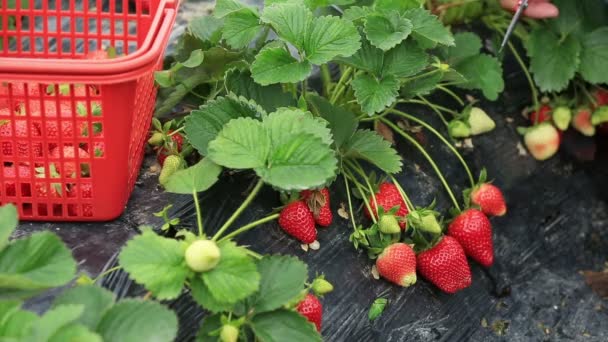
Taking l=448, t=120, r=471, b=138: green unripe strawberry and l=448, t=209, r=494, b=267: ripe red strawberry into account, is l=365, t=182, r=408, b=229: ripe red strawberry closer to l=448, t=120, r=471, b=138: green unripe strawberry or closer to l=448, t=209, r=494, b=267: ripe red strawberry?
l=448, t=209, r=494, b=267: ripe red strawberry

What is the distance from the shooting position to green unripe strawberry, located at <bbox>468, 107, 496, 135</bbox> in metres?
1.85

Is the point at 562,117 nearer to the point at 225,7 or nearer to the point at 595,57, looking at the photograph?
the point at 595,57

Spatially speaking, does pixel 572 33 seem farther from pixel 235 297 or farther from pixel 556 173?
pixel 235 297

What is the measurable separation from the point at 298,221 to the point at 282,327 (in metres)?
0.28

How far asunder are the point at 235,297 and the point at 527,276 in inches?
34.8

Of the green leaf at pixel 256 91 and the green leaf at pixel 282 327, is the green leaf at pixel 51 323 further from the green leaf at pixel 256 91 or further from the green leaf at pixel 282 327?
the green leaf at pixel 256 91

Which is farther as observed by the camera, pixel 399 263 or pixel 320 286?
pixel 399 263

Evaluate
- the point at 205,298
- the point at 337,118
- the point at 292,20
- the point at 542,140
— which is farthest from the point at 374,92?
the point at 542,140

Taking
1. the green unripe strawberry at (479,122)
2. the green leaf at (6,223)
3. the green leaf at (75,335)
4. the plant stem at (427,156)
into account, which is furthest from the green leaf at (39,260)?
the green unripe strawberry at (479,122)

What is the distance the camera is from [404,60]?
1.50 metres

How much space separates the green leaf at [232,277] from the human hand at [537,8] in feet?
3.04

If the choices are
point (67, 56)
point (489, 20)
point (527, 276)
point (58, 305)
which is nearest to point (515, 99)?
point (489, 20)

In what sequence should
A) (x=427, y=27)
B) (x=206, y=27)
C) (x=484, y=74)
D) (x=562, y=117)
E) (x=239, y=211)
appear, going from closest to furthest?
(x=239, y=211) < (x=427, y=27) < (x=206, y=27) < (x=484, y=74) < (x=562, y=117)

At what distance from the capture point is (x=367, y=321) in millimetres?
1488
